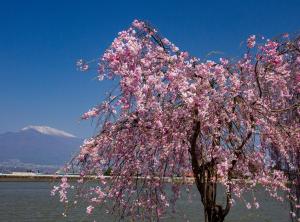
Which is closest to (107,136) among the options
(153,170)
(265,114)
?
(153,170)

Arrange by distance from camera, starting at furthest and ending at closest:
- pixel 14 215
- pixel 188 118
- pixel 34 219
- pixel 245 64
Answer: pixel 14 215, pixel 34 219, pixel 245 64, pixel 188 118

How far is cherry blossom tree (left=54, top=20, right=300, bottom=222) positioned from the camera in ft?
27.0

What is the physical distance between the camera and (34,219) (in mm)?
33281

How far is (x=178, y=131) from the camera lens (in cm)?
851

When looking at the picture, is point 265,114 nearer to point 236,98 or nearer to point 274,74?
point 236,98

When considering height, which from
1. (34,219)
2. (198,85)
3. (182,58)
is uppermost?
(182,58)

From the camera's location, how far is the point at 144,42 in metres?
9.28

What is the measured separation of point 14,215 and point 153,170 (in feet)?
97.6

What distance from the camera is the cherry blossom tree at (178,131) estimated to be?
8.23 m

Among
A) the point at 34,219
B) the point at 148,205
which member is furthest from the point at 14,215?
the point at 148,205

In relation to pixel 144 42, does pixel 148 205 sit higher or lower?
lower

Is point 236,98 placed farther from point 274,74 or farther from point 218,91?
point 274,74

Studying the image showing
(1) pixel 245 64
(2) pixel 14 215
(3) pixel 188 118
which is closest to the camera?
(3) pixel 188 118

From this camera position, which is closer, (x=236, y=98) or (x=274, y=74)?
(x=236, y=98)
